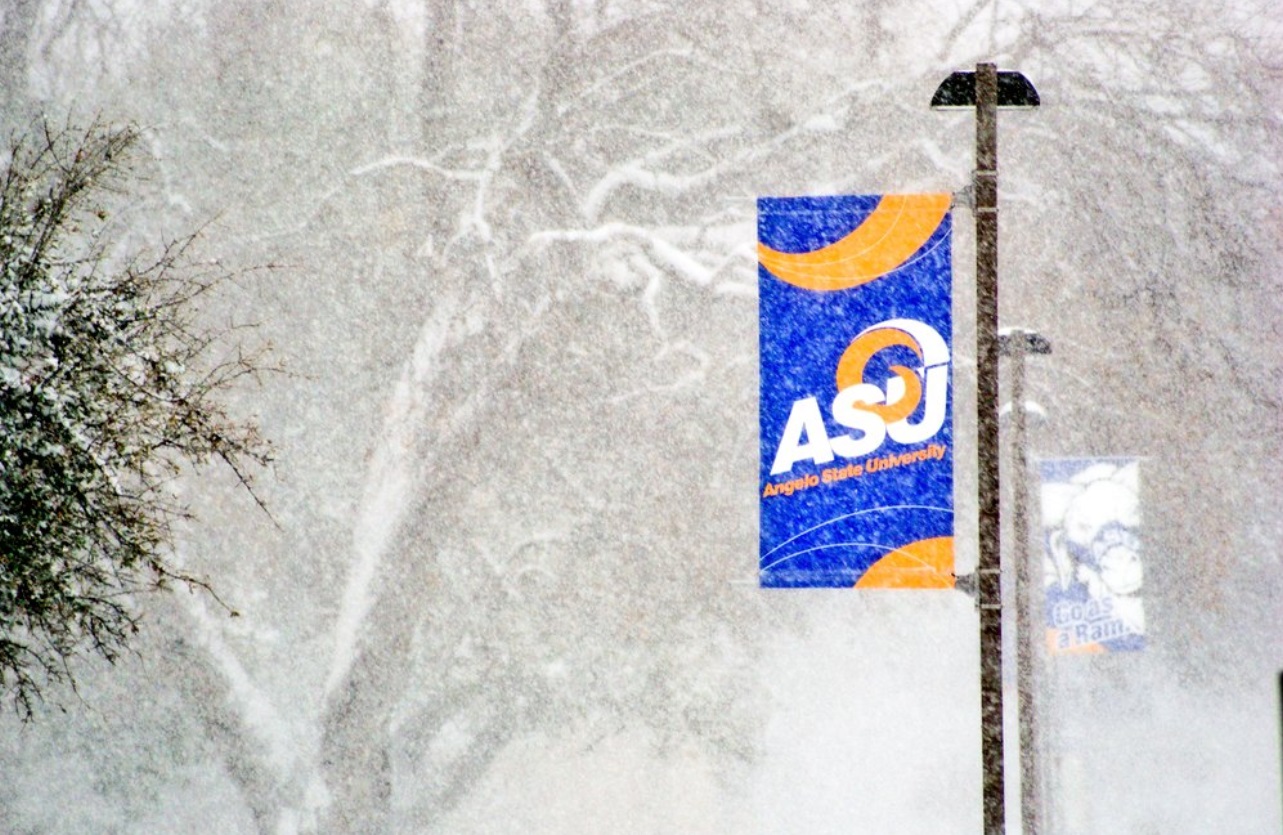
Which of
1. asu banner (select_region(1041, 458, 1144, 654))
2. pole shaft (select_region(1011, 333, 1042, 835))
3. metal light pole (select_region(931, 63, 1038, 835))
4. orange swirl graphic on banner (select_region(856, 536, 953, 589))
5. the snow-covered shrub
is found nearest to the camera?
metal light pole (select_region(931, 63, 1038, 835))

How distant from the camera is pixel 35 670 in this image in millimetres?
7922

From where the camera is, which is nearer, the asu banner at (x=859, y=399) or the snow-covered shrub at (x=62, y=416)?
the snow-covered shrub at (x=62, y=416)

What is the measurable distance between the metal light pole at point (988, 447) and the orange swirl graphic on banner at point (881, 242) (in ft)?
8.50

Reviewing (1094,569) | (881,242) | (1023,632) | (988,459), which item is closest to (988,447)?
(988,459)

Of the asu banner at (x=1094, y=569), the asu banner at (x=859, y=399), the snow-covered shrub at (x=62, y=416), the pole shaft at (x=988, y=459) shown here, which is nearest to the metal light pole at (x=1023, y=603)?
the asu banner at (x=1094, y=569)

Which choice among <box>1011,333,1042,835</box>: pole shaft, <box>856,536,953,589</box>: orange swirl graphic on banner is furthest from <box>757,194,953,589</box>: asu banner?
<box>1011,333,1042,835</box>: pole shaft

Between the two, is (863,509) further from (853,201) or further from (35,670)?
(35,670)

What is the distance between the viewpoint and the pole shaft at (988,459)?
476 centimetres

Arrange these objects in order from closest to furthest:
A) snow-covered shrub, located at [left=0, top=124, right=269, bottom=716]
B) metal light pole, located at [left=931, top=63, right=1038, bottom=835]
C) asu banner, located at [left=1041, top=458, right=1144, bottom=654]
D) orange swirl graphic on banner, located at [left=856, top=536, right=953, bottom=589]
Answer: metal light pole, located at [left=931, top=63, right=1038, bottom=835]
snow-covered shrub, located at [left=0, top=124, right=269, bottom=716]
orange swirl graphic on banner, located at [left=856, top=536, right=953, bottom=589]
asu banner, located at [left=1041, top=458, right=1144, bottom=654]

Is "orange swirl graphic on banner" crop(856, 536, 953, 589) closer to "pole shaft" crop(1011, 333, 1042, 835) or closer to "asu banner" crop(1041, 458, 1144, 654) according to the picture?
"pole shaft" crop(1011, 333, 1042, 835)

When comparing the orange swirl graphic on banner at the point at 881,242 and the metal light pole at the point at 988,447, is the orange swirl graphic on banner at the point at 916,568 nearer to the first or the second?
the orange swirl graphic on banner at the point at 881,242

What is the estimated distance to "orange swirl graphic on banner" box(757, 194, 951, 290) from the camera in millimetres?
7574

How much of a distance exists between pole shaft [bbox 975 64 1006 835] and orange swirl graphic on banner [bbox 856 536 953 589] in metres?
2.59

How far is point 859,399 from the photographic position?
7.55 meters
